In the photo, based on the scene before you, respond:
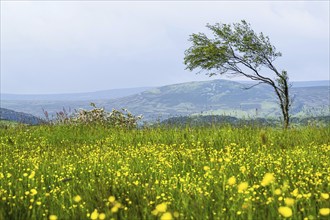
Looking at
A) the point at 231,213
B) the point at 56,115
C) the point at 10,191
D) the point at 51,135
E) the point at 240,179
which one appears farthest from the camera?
the point at 56,115

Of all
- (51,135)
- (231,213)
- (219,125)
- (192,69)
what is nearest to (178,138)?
(219,125)

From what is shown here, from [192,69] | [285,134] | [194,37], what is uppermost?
[194,37]

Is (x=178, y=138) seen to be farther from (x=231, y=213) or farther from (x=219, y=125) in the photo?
(x=231, y=213)

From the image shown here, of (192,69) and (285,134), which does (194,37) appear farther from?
(285,134)

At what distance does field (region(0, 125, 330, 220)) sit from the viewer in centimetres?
555

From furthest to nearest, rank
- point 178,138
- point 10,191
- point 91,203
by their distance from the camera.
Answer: point 178,138 → point 10,191 → point 91,203

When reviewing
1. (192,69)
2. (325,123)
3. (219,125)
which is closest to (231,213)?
(219,125)

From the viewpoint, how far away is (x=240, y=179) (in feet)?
25.7

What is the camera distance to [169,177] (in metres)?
8.00

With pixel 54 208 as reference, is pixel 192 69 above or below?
above

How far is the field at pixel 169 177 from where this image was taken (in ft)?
18.2

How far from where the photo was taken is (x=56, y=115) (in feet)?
77.7

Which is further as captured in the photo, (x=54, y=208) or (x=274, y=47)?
(x=274, y=47)

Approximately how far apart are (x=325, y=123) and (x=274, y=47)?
1888 cm
